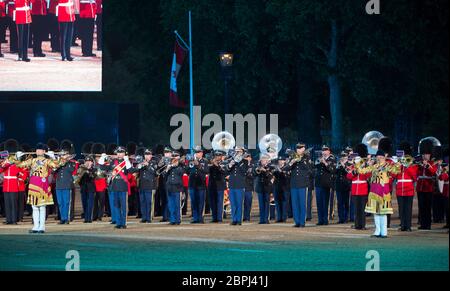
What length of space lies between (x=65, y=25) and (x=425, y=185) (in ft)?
80.2

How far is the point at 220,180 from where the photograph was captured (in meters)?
31.3

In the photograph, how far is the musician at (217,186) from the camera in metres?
31.2

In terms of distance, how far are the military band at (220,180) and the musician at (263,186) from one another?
2cm

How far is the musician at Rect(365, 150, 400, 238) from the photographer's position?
2600cm

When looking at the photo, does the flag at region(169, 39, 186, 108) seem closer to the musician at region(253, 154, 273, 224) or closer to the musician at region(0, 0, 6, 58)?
the musician at region(0, 0, 6, 58)

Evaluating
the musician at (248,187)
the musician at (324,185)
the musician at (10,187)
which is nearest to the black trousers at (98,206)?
the musician at (10,187)

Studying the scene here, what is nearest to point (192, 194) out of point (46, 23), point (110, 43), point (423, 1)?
point (423, 1)

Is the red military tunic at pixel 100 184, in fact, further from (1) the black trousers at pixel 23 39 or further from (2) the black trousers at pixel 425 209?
(1) the black trousers at pixel 23 39

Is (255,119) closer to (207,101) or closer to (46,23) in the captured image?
(207,101)

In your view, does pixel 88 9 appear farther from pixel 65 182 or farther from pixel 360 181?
pixel 360 181
